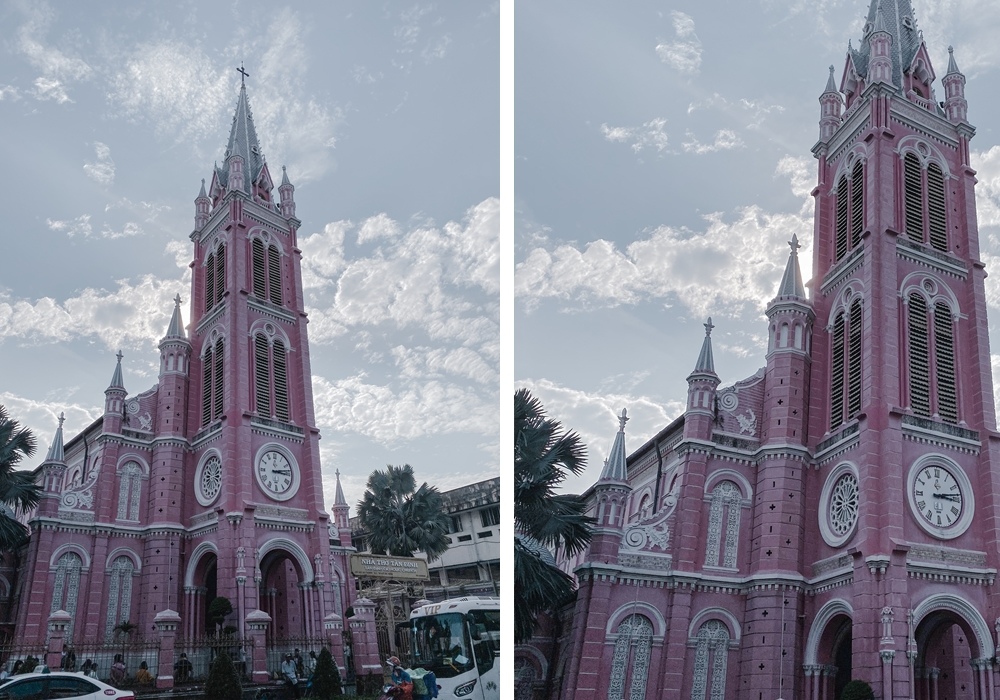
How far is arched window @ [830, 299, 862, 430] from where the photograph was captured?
18.6m

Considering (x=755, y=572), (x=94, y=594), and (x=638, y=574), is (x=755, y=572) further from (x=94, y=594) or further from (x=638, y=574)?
(x=94, y=594)

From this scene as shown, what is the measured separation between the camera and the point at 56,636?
15094mm

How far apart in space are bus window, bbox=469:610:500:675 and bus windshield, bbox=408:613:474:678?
0.12 metres

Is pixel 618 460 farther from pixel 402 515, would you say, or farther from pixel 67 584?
pixel 67 584

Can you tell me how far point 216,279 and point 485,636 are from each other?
1093 cm

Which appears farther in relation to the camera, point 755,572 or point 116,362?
point 755,572

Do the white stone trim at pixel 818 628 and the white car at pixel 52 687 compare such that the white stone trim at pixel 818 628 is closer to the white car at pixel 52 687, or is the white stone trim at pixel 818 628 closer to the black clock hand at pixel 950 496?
the black clock hand at pixel 950 496

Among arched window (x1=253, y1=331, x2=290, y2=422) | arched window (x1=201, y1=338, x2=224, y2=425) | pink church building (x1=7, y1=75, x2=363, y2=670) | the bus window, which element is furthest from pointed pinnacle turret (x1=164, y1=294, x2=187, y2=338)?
the bus window

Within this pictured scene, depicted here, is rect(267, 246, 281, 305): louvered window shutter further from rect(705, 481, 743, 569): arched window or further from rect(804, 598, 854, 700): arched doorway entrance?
rect(804, 598, 854, 700): arched doorway entrance

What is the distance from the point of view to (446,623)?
15734 mm


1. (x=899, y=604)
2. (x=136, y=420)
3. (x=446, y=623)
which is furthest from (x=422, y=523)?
(x=899, y=604)

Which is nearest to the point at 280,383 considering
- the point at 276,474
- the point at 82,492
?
the point at 276,474

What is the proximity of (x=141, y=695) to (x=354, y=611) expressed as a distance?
5043mm

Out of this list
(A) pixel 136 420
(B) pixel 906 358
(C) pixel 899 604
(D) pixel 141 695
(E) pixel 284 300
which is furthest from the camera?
(E) pixel 284 300
